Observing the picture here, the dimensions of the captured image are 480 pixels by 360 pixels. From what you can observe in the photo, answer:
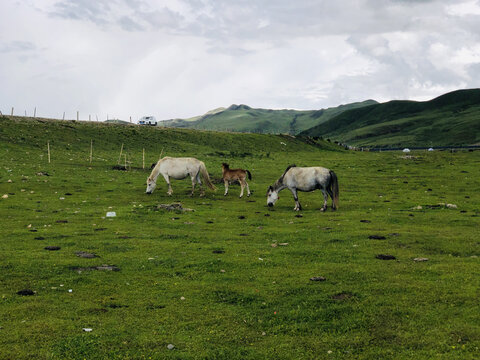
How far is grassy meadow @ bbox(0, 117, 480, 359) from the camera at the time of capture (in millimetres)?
8250

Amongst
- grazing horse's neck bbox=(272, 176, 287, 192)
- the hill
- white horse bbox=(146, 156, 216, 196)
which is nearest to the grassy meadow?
grazing horse's neck bbox=(272, 176, 287, 192)

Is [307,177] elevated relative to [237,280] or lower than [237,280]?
elevated

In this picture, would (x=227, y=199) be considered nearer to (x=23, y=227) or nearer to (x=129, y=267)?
(x=23, y=227)

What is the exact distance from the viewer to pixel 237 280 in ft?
39.8

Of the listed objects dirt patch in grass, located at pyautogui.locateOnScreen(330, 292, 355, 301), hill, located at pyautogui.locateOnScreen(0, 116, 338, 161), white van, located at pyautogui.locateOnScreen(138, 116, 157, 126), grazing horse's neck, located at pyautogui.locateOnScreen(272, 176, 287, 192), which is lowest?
dirt patch in grass, located at pyautogui.locateOnScreen(330, 292, 355, 301)

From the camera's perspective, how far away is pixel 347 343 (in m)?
8.23

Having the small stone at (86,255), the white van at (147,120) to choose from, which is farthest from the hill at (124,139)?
the small stone at (86,255)

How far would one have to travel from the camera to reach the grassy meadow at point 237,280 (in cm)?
825

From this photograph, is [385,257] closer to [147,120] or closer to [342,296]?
[342,296]

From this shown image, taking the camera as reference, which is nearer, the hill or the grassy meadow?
the grassy meadow

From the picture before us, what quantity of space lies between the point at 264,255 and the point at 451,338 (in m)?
7.45

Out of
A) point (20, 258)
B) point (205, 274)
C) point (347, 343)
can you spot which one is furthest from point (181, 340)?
point (20, 258)

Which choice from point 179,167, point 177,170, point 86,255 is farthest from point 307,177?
point 86,255

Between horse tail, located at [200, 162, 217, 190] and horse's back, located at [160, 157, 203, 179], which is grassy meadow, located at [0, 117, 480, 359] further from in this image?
horse's back, located at [160, 157, 203, 179]
